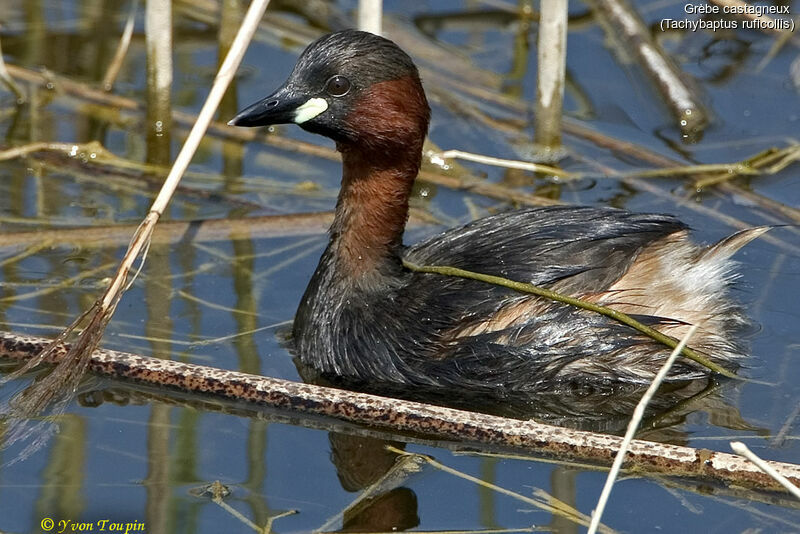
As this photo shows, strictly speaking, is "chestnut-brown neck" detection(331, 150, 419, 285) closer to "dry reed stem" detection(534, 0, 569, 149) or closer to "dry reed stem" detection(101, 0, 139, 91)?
"dry reed stem" detection(534, 0, 569, 149)

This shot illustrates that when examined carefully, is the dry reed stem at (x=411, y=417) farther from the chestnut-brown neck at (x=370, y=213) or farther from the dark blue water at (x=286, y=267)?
the chestnut-brown neck at (x=370, y=213)

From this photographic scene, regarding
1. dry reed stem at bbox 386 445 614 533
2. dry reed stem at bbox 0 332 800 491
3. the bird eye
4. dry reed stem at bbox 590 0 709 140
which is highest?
dry reed stem at bbox 590 0 709 140

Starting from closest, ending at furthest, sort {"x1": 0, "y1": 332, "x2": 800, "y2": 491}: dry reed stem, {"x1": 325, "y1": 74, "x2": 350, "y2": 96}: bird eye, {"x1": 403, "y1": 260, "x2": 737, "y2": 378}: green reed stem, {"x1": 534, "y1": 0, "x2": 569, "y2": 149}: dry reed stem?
{"x1": 0, "y1": 332, "x2": 800, "y2": 491}: dry reed stem < {"x1": 403, "y1": 260, "x2": 737, "y2": 378}: green reed stem < {"x1": 325, "y1": 74, "x2": 350, "y2": 96}: bird eye < {"x1": 534, "y1": 0, "x2": 569, "y2": 149}: dry reed stem

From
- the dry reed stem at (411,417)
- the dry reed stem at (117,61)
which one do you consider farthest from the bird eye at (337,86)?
the dry reed stem at (117,61)

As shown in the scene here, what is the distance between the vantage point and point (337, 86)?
5289 mm

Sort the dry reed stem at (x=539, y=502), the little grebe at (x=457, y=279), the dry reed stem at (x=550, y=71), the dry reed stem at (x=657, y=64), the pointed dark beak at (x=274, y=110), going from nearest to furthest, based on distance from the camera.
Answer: the dry reed stem at (x=539, y=502), the little grebe at (x=457, y=279), the pointed dark beak at (x=274, y=110), the dry reed stem at (x=550, y=71), the dry reed stem at (x=657, y=64)

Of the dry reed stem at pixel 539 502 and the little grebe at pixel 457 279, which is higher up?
the little grebe at pixel 457 279

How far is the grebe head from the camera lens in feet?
17.2

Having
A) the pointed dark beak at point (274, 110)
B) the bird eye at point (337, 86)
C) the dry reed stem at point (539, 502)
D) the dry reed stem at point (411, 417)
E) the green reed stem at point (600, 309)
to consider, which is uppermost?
the bird eye at point (337, 86)

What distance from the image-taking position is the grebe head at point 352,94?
524 centimetres

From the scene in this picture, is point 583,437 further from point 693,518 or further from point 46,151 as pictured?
point 46,151

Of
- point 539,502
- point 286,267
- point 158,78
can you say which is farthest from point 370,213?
point 158,78

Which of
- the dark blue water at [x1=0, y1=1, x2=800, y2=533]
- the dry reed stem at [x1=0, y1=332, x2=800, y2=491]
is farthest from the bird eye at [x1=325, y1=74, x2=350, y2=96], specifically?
the dry reed stem at [x1=0, y1=332, x2=800, y2=491]

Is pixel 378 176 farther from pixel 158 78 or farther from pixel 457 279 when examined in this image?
pixel 158 78
